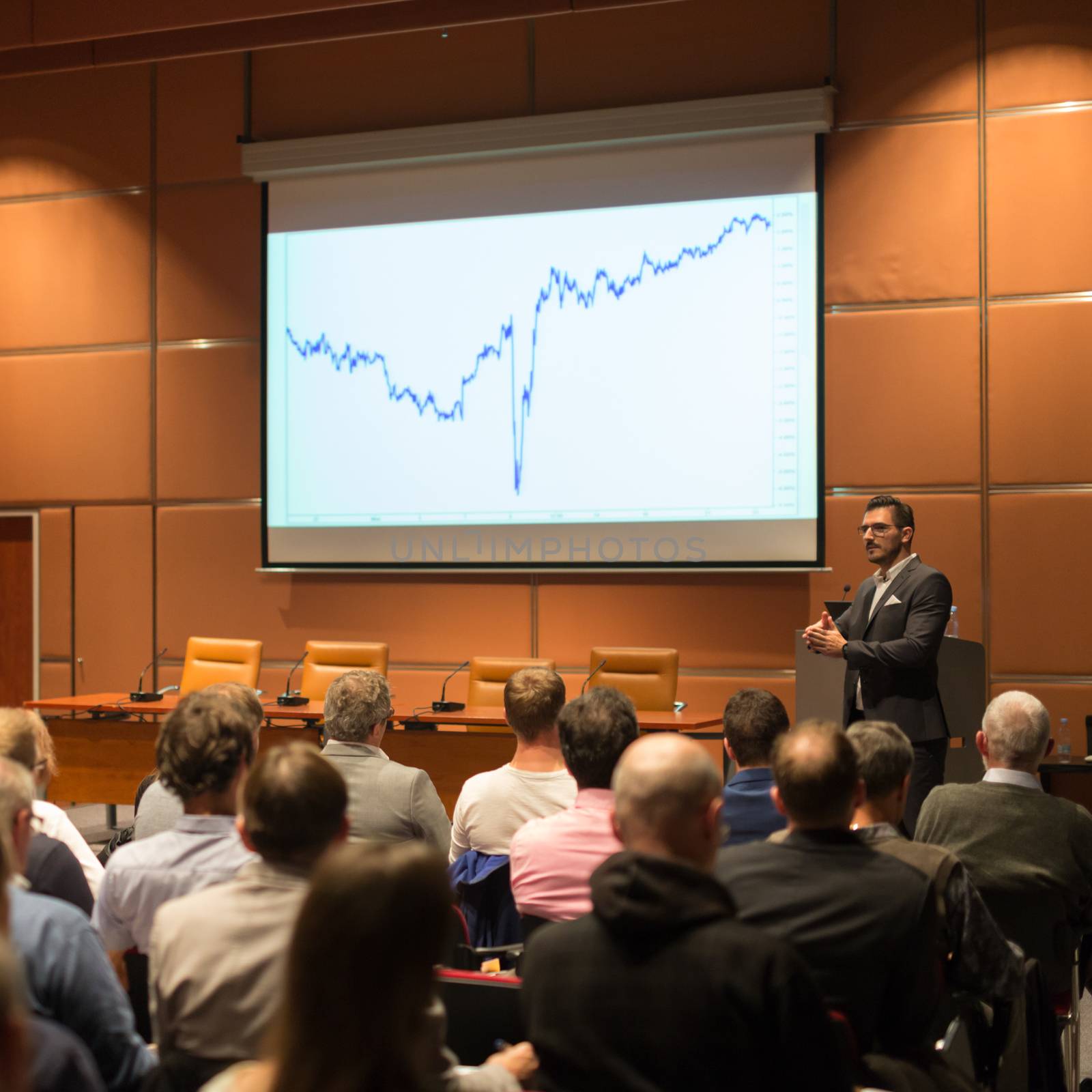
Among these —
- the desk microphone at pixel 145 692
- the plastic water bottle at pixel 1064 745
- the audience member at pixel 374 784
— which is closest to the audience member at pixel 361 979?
the audience member at pixel 374 784

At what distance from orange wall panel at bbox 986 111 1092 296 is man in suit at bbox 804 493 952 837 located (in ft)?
7.26

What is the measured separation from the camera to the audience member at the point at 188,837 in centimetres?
214

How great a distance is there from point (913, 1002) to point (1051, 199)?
540 centimetres

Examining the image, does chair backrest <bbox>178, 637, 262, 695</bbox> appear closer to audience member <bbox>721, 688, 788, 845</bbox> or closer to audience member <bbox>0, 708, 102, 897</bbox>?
audience member <bbox>0, 708, 102, 897</bbox>

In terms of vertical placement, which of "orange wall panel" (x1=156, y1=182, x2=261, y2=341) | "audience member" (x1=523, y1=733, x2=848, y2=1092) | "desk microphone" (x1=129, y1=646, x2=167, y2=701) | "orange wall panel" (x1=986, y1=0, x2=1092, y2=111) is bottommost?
"desk microphone" (x1=129, y1=646, x2=167, y2=701)

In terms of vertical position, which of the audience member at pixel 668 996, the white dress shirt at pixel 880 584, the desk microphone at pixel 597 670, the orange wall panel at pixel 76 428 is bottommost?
the desk microphone at pixel 597 670

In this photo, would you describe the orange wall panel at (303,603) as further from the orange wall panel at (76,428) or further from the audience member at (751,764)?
the audience member at (751,764)

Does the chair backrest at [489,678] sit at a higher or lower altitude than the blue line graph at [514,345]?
lower

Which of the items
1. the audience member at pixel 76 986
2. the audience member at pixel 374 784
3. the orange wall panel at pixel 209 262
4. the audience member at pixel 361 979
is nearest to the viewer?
the audience member at pixel 361 979

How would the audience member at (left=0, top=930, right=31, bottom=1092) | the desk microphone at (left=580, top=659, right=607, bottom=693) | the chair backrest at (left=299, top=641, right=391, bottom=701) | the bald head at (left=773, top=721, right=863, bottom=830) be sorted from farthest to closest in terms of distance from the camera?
the chair backrest at (left=299, top=641, right=391, bottom=701)
the desk microphone at (left=580, top=659, right=607, bottom=693)
the bald head at (left=773, top=721, right=863, bottom=830)
the audience member at (left=0, top=930, right=31, bottom=1092)

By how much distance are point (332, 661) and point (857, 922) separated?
5071mm

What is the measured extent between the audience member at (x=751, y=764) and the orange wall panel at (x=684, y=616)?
3655 millimetres

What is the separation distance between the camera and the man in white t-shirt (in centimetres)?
314

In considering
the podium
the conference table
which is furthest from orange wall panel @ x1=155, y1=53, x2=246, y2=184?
the podium
